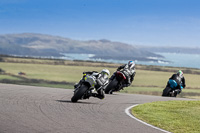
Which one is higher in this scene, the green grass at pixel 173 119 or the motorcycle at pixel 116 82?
the motorcycle at pixel 116 82

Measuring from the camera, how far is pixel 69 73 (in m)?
95.0

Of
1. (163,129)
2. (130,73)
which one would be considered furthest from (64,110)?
(130,73)

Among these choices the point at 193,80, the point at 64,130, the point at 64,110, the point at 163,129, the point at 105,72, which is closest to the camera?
the point at 64,130

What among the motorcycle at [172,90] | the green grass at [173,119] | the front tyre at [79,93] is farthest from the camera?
the motorcycle at [172,90]

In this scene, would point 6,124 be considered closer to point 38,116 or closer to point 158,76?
point 38,116

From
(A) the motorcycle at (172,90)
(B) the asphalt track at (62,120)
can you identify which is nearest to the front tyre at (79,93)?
(B) the asphalt track at (62,120)

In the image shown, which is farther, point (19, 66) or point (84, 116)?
point (19, 66)

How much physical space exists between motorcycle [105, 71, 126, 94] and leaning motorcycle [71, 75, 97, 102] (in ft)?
19.2

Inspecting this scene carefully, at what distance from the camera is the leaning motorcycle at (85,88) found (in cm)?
1496

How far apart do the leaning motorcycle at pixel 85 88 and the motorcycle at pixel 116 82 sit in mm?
5841

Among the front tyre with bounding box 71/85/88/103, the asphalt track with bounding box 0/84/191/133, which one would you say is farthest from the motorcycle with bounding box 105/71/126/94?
the asphalt track with bounding box 0/84/191/133

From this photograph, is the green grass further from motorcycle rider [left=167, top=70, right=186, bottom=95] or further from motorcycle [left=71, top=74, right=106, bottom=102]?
motorcycle rider [left=167, top=70, right=186, bottom=95]

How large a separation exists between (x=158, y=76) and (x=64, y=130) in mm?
87958

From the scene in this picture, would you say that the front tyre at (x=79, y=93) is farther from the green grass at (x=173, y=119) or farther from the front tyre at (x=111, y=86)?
the front tyre at (x=111, y=86)
